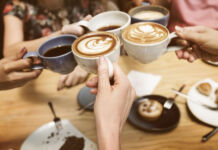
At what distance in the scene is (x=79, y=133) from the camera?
1085mm

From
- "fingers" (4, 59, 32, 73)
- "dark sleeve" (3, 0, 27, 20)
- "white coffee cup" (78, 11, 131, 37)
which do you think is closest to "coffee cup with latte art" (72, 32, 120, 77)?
"white coffee cup" (78, 11, 131, 37)

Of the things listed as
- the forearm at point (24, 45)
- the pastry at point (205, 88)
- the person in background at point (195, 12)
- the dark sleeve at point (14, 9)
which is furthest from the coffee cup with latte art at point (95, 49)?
the dark sleeve at point (14, 9)

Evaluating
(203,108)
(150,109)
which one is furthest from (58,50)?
(203,108)

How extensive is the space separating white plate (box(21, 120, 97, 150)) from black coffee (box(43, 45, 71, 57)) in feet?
1.37

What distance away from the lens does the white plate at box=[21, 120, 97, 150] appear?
1.04 meters

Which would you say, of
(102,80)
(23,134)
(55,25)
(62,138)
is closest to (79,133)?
(62,138)

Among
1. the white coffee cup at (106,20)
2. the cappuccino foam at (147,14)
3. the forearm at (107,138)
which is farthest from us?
the cappuccino foam at (147,14)

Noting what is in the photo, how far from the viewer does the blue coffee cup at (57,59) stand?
89 cm

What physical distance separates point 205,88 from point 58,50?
879 millimetres

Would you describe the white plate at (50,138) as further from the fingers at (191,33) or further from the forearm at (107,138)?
the fingers at (191,33)

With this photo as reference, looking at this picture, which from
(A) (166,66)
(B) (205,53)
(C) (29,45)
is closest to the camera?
(B) (205,53)

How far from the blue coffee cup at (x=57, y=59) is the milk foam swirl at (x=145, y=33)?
291 mm

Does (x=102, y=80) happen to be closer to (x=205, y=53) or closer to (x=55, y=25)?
(x=205, y=53)

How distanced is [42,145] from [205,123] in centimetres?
88
